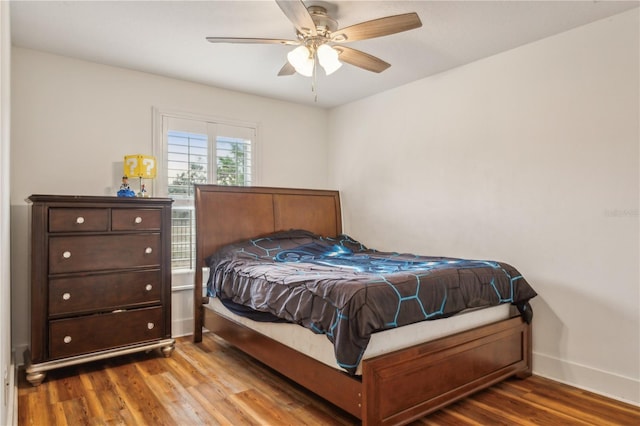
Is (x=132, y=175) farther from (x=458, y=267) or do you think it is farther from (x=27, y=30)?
(x=458, y=267)

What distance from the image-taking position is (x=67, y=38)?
2.96m

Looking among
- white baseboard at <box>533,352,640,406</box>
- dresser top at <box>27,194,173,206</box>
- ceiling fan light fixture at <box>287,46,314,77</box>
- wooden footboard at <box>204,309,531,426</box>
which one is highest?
ceiling fan light fixture at <box>287,46,314,77</box>

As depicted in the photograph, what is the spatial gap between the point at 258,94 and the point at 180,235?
5.41ft

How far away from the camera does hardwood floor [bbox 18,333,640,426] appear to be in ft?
7.49

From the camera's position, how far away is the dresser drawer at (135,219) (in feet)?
10.0

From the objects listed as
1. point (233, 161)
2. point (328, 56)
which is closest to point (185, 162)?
point (233, 161)

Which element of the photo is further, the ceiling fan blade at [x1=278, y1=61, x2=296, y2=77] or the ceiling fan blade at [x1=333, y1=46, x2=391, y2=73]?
the ceiling fan blade at [x1=278, y1=61, x2=296, y2=77]

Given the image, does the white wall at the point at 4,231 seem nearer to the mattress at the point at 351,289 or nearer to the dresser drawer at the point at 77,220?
the dresser drawer at the point at 77,220

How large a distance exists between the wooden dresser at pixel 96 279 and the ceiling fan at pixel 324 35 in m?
1.49

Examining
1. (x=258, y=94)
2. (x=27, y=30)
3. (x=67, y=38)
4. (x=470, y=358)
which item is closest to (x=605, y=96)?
(x=470, y=358)

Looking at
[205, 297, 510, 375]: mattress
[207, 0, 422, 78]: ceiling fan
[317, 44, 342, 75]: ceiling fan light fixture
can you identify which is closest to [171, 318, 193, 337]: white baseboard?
[205, 297, 510, 375]: mattress

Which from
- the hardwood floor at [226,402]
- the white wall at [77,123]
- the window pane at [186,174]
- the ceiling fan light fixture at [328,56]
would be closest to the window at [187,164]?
the window pane at [186,174]

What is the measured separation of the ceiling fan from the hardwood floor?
206cm

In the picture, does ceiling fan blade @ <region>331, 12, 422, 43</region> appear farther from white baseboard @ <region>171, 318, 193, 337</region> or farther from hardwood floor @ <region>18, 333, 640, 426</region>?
white baseboard @ <region>171, 318, 193, 337</region>
